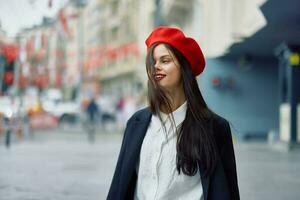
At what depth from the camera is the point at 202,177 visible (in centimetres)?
279

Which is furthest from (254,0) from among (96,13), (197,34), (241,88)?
(96,13)

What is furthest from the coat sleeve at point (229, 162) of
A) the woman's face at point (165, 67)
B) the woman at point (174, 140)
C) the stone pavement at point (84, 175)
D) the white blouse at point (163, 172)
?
the stone pavement at point (84, 175)

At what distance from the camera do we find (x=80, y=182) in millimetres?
9953

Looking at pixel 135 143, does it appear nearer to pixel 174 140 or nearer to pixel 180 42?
pixel 174 140

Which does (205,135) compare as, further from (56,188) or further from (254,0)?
(254,0)

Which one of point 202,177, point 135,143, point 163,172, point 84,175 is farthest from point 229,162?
point 84,175

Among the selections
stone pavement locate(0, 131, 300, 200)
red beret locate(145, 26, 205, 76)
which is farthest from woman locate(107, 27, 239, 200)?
stone pavement locate(0, 131, 300, 200)

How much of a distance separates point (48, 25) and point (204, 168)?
110ft

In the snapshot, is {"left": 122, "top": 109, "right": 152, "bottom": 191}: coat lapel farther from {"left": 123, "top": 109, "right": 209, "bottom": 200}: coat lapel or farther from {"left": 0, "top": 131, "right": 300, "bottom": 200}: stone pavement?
{"left": 0, "top": 131, "right": 300, "bottom": 200}: stone pavement

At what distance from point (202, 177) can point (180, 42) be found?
530 mm

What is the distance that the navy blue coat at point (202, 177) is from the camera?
2807 millimetres

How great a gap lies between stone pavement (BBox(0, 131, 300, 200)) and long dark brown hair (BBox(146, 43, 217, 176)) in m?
5.38

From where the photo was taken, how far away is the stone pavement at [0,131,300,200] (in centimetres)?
855

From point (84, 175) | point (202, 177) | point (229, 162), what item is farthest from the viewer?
point (84, 175)
